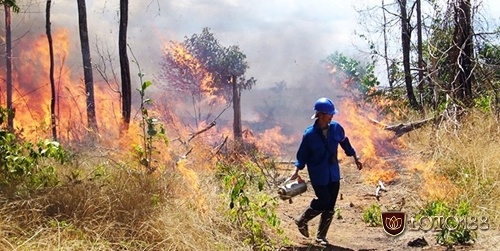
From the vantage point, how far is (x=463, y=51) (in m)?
9.39

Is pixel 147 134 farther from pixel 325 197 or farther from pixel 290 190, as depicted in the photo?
pixel 325 197

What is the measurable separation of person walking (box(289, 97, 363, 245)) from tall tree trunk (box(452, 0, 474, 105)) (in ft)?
13.6

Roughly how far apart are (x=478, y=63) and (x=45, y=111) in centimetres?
1220

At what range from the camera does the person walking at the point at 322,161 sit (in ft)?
19.7

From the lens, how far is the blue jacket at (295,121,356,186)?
603 cm

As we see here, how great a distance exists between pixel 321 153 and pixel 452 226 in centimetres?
163

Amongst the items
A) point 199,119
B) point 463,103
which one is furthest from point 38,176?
point 199,119

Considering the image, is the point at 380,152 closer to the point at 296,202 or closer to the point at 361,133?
the point at 361,133

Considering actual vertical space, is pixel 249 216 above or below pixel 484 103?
below

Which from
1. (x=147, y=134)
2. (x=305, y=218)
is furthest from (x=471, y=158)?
(x=147, y=134)

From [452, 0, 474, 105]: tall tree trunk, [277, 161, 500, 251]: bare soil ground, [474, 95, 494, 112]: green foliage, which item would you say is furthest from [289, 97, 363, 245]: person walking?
[452, 0, 474, 105]: tall tree trunk

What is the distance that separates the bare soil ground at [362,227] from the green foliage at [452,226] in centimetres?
9

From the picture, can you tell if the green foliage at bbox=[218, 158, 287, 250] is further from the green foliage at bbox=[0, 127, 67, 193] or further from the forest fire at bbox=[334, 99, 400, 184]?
the forest fire at bbox=[334, 99, 400, 184]

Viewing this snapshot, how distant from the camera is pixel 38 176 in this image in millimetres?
5426
